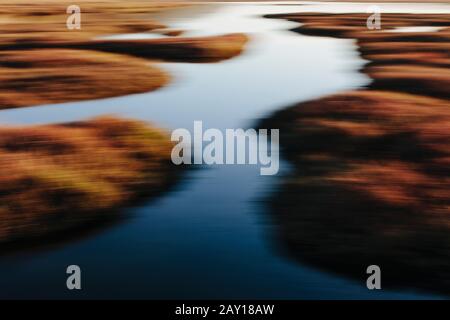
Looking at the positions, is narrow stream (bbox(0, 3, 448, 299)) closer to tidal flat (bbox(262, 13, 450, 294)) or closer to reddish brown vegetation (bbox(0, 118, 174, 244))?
tidal flat (bbox(262, 13, 450, 294))

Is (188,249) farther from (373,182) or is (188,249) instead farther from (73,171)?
(373,182)

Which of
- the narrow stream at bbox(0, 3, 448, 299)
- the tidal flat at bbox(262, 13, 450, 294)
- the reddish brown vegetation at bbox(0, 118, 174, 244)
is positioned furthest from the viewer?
the reddish brown vegetation at bbox(0, 118, 174, 244)

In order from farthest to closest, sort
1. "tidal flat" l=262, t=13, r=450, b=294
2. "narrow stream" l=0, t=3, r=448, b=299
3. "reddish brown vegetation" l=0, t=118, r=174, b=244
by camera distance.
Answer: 1. "reddish brown vegetation" l=0, t=118, r=174, b=244
2. "tidal flat" l=262, t=13, r=450, b=294
3. "narrow stream" l=0, t=3, r=448, b=299

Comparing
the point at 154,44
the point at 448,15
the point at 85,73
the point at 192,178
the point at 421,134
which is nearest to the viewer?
the point at 192,178

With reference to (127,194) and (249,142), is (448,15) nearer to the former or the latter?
(249,142)

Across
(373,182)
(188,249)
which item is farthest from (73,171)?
(373,182)

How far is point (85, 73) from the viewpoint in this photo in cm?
3066

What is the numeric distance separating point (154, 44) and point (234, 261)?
→ 30611 mm

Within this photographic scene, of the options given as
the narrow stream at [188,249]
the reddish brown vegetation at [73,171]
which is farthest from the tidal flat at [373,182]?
the reddish brown vegetation at [73,171]

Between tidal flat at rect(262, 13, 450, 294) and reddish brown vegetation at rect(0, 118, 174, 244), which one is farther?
reddish brown vegetation at rect(0, 118, 174, 244)

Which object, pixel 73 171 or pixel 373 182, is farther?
pixel 73 171

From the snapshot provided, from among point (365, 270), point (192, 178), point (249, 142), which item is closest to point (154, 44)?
point (249, 142)

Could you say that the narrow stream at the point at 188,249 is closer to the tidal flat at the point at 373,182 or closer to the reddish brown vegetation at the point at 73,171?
the tidal flat at the point at 373,182

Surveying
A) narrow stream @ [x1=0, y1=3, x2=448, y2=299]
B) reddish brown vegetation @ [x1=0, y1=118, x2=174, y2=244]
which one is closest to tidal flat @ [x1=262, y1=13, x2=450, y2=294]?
narrow stream @ [x1=0, y1=3, x2=448, y2=299]
